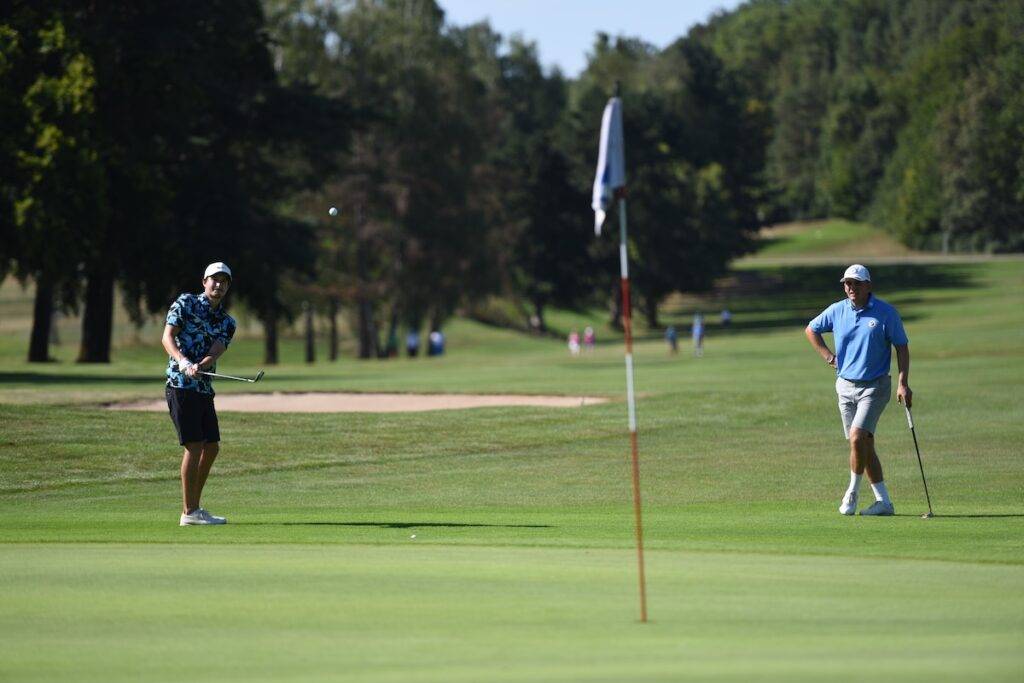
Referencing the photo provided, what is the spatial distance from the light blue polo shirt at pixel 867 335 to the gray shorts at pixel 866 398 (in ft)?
0.22

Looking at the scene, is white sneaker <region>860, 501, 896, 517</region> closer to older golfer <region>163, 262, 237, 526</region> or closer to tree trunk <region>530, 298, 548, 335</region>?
older golfer <region>163, 262, 237, 526</region>

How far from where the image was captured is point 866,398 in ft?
49.3

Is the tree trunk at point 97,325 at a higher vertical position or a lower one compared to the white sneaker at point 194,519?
higher

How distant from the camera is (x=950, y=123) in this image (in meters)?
117

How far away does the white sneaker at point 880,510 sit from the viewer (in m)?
15.1

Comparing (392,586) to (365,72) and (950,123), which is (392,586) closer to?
(365,72)

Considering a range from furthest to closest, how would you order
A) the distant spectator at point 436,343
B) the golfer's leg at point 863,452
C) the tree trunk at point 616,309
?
1. the tree trunk at point 616,309
2. the distant spectator at point 436,343
3. the golfer's leg at point 863,452

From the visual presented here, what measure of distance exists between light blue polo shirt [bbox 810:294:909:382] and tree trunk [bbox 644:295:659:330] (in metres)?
89.3

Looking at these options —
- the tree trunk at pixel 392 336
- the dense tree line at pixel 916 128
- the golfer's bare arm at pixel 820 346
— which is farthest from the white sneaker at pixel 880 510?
the dense tree line at pixel 916 128

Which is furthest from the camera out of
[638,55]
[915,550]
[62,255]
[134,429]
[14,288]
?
[638,55]

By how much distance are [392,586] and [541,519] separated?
16.6ft

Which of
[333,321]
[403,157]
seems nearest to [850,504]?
[403,157]

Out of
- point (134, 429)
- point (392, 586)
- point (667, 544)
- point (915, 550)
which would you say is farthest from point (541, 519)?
point (134, 429)

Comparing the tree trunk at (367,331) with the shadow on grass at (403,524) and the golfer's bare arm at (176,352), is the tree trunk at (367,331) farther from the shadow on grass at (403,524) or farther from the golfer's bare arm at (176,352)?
the golfer's bare arm at (176,352)
